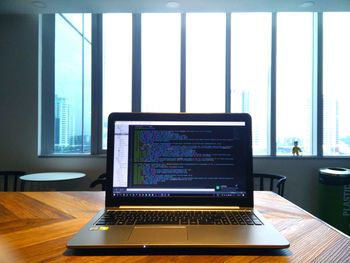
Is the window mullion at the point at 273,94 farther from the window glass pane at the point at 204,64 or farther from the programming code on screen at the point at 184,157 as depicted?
the programming code on screen at the point at 184,157

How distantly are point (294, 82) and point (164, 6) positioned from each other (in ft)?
6.49

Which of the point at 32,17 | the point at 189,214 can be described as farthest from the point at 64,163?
the point at 189,214

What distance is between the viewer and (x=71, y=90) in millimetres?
3084

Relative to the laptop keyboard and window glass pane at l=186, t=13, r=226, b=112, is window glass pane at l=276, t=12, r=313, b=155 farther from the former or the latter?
the laptop keyboard

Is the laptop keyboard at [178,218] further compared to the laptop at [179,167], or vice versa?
the laptop at [179,167]

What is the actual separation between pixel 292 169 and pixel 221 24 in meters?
2.14

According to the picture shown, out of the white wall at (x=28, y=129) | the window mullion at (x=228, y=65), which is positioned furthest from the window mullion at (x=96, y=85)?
the window mullion at (x=228, y=65)

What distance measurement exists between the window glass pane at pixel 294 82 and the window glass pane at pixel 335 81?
18cm

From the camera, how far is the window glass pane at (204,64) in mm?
3041

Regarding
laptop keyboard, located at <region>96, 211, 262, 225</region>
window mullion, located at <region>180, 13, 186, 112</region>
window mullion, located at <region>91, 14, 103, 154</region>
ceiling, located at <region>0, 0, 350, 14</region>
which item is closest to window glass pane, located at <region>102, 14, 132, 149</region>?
window mullion, located at <region>91, 14, 103, 154</region>

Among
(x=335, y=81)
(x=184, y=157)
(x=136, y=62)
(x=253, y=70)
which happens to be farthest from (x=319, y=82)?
(x=184, y=157)

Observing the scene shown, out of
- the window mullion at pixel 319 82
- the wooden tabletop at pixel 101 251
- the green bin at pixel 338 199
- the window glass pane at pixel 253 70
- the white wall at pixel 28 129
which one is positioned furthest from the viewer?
the window glass pane at pixel 253 70

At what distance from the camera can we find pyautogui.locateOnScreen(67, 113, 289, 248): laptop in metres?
→ 0.71

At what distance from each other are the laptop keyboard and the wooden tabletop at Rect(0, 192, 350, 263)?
0.09 metres
